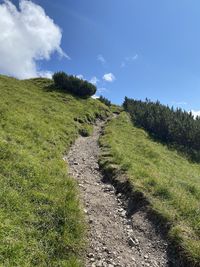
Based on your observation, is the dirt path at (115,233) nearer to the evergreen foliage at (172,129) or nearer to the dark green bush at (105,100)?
the evergreen foliage at (172,129)

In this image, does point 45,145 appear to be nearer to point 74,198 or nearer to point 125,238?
point 74,198

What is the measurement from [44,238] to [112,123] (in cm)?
3353

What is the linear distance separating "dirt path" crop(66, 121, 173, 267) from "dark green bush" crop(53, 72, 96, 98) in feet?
124

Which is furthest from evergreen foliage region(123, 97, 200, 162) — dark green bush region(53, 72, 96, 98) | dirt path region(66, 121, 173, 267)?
dirt path region(66, 121, 173, 267)

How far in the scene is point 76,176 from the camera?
1739 centimetres

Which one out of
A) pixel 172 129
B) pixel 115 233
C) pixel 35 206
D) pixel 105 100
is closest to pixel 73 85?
pixel 105 100

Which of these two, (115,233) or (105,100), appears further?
(105,100)

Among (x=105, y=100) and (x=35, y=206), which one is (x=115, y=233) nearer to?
(x=35, y=206)

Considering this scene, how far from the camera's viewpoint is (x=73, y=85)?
54281 mm

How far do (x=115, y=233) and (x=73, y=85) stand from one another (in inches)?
1760

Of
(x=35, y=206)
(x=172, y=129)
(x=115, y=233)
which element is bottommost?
(x=35, y=206)

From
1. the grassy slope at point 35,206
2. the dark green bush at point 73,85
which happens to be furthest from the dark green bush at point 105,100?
the grassy slope at point 35,206

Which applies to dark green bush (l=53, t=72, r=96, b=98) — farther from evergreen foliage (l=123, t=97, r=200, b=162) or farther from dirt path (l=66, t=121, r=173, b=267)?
dirt path (l=66, t=121, r=173, b=267)

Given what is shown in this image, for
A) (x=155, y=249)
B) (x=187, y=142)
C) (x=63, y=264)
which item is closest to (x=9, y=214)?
(x=63, y=264)
